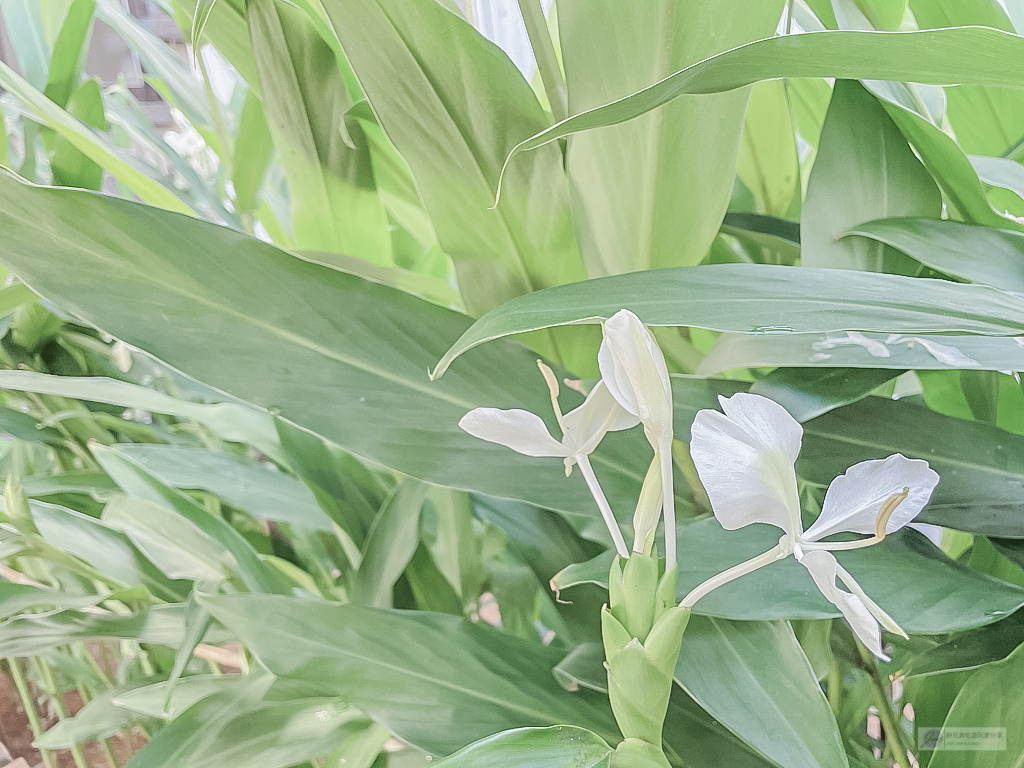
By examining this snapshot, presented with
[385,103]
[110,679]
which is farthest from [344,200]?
[110,679]

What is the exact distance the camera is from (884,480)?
0.41 ft

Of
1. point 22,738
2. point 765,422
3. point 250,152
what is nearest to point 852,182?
point 765,422

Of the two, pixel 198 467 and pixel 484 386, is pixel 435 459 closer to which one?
pixel 484 386

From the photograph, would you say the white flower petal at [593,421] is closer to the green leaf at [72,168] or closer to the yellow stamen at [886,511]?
Answer: the yellow stamen at [886,511]

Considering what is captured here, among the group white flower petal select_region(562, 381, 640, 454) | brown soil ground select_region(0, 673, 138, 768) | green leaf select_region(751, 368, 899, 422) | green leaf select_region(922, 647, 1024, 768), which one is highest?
white flower petal select_region(562, 381, 640, 454)

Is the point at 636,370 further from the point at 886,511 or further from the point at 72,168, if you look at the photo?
the point at 72,168

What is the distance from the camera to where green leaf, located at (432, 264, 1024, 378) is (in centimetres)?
15

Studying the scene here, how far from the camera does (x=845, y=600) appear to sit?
12 cm

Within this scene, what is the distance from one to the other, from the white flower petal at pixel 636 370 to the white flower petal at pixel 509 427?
0.02 metres

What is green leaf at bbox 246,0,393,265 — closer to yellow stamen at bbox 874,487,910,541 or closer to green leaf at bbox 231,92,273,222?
green leaf at bbox 231,92,273,222

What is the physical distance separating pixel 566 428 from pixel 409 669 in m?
0.12

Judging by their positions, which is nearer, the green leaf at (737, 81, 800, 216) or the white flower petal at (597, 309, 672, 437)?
the white flower petal at (597, 309, 672, 437)

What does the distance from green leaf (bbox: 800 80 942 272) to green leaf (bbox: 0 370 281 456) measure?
0.21m

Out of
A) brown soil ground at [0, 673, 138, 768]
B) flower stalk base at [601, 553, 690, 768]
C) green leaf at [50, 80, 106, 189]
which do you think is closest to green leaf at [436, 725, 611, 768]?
flower stalk base at [601, 553, 690, 768]
